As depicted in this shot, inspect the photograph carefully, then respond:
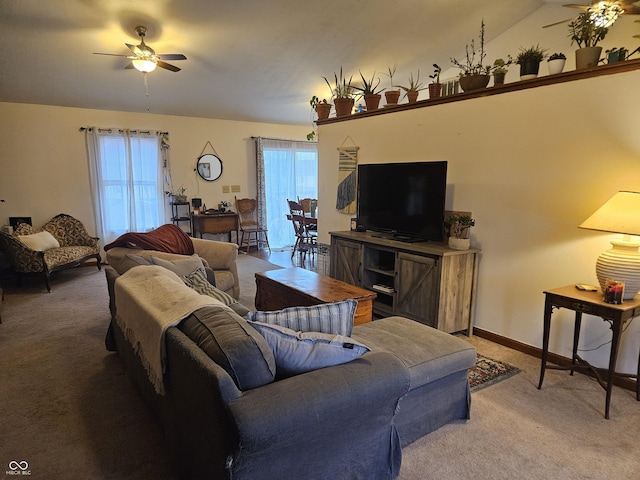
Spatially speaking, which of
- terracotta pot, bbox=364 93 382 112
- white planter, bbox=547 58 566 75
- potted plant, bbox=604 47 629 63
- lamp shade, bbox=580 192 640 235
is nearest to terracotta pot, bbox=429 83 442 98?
terracotta pot, bbox=364 93 382 112

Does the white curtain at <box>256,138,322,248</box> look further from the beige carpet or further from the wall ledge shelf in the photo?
the beige carpet

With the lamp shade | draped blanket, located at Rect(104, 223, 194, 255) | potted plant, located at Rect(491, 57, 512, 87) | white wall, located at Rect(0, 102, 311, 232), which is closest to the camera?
the lamp shade

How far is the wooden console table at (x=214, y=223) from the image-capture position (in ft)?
21.6

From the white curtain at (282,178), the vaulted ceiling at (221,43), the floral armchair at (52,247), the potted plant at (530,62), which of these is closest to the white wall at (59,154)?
the vaulted ceiling at (221,43)

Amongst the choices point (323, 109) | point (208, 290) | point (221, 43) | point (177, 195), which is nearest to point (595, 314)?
point (208, 290)

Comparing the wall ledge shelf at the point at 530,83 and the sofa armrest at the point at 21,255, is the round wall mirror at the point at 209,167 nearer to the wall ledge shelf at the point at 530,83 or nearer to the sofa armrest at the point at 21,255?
the sofa armrest at the point at 21,255

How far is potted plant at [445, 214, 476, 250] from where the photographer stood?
128 inches

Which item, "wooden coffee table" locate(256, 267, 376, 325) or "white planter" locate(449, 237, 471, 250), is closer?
"wooden coffee table" locate(256, 267, 376, 325)

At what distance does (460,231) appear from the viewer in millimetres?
3289

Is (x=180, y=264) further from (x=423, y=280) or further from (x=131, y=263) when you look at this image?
(x=423, y=280)

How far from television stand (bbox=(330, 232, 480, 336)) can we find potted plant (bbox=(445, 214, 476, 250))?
2.7 inches

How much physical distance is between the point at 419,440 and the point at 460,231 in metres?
1.81

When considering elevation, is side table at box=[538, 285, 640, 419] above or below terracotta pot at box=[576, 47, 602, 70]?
below

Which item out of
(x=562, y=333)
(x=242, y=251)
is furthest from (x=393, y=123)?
(x=242, y=251)
